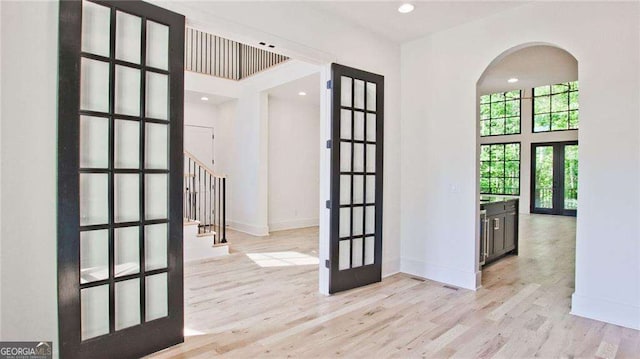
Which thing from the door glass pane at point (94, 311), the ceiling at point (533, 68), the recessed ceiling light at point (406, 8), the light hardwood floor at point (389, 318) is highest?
the recessed ceiling light at point (406, 8)

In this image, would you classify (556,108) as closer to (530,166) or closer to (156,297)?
(530,166)

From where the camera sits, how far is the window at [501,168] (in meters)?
11.3

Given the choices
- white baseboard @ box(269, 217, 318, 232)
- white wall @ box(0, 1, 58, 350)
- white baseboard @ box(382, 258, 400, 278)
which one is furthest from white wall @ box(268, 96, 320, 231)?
white wall @ box(0, 1, 58, 350)

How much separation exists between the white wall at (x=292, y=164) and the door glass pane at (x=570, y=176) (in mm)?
7602

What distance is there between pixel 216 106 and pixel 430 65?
18.5 feet

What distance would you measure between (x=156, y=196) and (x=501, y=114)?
11897mm

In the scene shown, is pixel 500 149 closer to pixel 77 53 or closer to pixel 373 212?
pixel 373 212

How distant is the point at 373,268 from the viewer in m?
4.04

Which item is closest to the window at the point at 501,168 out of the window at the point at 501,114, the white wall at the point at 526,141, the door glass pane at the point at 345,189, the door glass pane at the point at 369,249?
the white wall at the point at 526,141

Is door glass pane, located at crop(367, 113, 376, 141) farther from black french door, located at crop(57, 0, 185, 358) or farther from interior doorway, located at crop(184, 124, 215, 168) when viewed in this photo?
interior doorway, located at crop(184, 124, 215, 168)

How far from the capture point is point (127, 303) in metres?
2.37

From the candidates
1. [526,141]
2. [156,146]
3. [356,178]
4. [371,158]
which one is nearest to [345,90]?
[371,158]

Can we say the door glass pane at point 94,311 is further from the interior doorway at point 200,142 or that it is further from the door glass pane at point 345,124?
the interior doorway at point 200,142

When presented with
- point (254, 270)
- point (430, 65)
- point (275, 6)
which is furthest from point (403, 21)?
point (254, 270)
